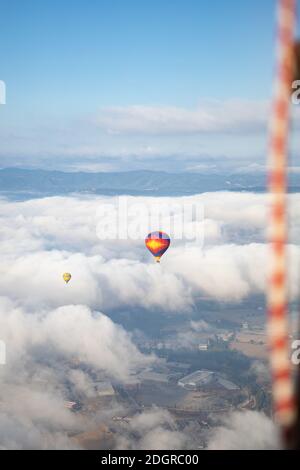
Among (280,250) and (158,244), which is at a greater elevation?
(280,250)

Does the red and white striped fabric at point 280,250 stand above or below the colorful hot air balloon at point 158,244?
above

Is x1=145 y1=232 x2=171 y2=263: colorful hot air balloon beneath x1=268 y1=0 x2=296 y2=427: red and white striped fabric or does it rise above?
beneath

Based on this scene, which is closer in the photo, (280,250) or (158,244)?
(280,250)

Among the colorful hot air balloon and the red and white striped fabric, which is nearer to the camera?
the red and white striped fabric

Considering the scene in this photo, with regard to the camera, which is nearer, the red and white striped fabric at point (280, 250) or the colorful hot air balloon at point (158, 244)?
the red and white striped fabric at point (280, 250)
